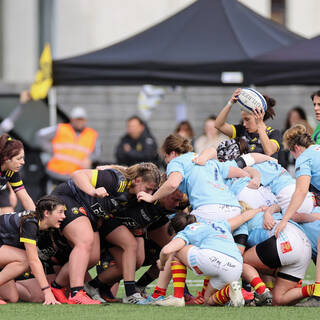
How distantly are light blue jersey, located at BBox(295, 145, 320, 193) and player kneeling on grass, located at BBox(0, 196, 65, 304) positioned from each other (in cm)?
165

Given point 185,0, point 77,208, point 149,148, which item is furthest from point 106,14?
point 77,208

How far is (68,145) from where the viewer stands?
12570 millimetres

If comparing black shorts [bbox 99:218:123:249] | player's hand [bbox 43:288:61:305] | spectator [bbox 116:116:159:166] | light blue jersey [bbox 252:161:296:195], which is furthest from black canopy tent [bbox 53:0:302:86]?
player's hand [bbox 43:288:61:305]

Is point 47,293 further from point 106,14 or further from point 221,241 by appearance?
point 106,14

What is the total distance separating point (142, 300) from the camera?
685cm

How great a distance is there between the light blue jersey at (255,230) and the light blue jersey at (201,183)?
161 millimetres

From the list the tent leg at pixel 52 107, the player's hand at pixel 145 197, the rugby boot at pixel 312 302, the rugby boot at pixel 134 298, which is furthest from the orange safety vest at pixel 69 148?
the rugby boot at pixel 312 302

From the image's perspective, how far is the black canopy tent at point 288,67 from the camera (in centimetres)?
1074

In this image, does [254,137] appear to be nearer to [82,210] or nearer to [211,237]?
[211,237]

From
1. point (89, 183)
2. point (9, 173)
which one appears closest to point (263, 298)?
point (89, 183)

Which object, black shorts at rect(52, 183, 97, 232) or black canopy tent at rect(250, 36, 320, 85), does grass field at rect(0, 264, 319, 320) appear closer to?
black shorts at rect(52, 183, 97, 232)

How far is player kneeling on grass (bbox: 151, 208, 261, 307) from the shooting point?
631 centimetres

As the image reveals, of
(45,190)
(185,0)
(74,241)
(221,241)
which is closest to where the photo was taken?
(221,241)

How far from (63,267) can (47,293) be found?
0.41 meters
